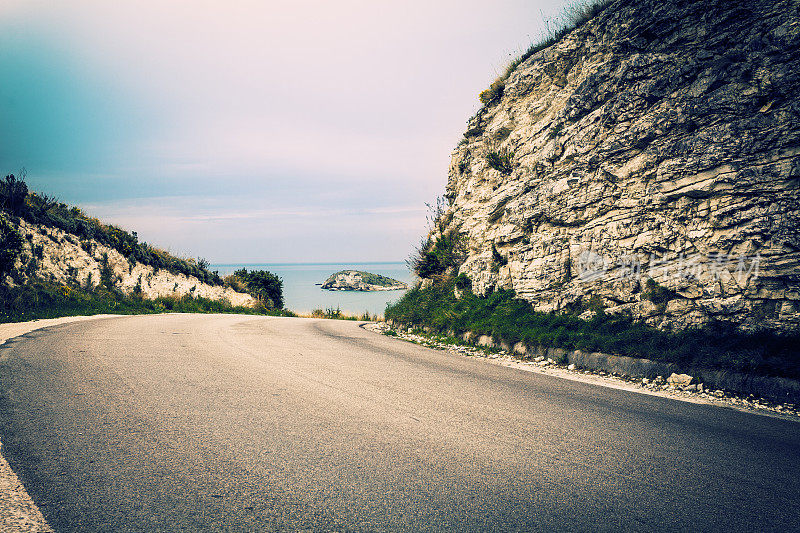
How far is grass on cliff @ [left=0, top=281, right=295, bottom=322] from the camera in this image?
44.4 ft

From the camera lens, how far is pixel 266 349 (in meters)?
9.15

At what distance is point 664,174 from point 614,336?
3676 millimetres

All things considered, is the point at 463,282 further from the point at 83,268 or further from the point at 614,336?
the point at 83,268

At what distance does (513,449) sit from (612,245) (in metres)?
7.02

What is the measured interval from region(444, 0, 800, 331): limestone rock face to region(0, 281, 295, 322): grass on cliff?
14.6 metres

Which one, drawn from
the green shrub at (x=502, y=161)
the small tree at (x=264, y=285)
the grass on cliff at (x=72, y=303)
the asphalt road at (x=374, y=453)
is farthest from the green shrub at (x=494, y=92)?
the small tree at (x=264, y=285)

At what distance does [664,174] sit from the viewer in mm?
8672

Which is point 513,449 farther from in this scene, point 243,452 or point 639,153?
point 639,153

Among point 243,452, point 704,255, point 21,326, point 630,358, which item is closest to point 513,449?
point 243,452

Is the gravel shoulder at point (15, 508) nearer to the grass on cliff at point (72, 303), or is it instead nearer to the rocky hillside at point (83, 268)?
the grass on cliff at point (72, 303)

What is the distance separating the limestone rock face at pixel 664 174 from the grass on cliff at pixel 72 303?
14.6m

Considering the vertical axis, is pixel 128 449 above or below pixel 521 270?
below

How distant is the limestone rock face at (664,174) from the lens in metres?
7.03

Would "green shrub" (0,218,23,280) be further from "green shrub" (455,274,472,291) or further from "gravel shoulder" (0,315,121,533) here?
"green shrub" (455,274,472,291)
